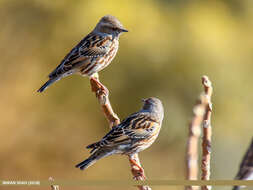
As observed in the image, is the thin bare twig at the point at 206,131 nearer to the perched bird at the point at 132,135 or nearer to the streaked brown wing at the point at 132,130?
the perched bird at the point at 132,135

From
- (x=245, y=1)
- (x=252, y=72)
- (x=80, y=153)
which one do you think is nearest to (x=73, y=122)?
(x=80, y=153)

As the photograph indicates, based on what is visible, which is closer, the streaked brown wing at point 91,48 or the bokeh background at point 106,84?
the streaked brown wing at point 91,48

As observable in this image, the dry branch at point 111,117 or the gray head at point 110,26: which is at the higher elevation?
the gray head at point 110,26

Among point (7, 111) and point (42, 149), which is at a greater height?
point (7, 111)

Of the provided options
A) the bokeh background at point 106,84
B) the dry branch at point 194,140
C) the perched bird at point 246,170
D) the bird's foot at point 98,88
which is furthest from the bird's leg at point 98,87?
the bokeh background at point 106,84

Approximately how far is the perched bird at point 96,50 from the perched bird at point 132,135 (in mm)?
726

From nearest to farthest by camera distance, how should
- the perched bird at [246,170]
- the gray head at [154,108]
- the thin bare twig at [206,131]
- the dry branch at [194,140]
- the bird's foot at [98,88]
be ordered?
the dry branch at [194,140]
the thin bare twig at [206,131]
the perched bird at [246,170]
the bird's foot at [98,88]
the gray head at [154,108]

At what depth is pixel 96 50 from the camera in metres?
4.91

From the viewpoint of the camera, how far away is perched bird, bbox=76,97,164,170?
12.2 ft

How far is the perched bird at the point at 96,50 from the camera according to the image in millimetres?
4656

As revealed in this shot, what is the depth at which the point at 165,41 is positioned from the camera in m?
9.38

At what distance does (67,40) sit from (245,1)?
3789 mm

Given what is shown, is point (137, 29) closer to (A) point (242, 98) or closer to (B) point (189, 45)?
(B) point (189, 45)

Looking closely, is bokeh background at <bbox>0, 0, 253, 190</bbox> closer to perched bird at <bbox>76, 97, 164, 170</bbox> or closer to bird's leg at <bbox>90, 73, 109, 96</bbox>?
bird's leg at <bbox>90, 73, 109, 96</bbox>
